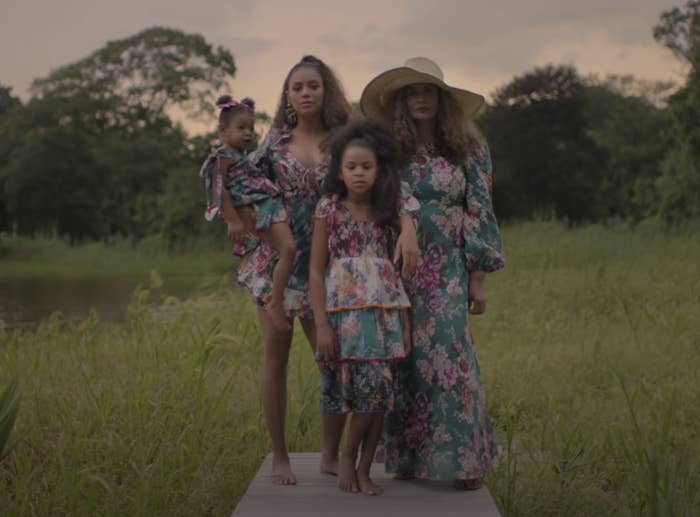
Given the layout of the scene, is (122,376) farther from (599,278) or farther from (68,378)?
(599,278)

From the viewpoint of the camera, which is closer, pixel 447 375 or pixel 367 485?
pixel 367 485

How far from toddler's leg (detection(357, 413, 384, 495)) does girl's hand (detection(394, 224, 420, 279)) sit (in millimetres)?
569

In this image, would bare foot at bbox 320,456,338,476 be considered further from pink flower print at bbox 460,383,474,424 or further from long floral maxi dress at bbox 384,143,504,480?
pink flower print at bbox 460,383,474,424

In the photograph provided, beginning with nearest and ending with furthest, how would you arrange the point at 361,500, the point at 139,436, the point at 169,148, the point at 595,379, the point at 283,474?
the point at 361,500 → the point at 283,474 → the point at 139,436 → the point at 595,379 → the point at 169,148

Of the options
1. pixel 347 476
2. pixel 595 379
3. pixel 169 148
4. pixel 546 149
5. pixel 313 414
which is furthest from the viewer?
pixel 546 149

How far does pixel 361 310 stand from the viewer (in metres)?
3.47

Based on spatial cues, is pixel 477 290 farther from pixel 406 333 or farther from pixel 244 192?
pixel 244 192

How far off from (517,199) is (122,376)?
28764 mm

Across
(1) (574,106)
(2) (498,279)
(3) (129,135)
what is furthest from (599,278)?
(1) (574,106)

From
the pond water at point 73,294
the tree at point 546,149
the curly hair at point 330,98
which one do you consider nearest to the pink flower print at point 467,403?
the curly hair at point 330,98

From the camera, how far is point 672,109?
56.0 ft

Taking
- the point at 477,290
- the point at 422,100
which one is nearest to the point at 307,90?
the point at 422,100

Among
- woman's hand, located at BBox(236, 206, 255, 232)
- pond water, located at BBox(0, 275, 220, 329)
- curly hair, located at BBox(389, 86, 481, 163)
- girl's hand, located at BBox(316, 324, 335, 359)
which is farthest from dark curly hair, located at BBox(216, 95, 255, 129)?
pond water, located at BBox(0, 275, 220, 329)

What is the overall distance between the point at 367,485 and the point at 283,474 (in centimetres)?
43
